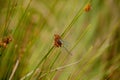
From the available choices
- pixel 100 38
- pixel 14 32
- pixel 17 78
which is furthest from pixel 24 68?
pixel 100 38

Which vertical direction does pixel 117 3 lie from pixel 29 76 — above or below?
above

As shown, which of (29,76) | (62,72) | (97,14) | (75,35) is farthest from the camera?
(97,14)

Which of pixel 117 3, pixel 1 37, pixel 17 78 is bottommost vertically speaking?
pixel 17 78

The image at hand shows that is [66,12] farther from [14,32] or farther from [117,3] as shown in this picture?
[14,32]

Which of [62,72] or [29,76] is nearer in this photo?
[29,76]

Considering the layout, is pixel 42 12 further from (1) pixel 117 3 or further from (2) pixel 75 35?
(1) pixel 117 3

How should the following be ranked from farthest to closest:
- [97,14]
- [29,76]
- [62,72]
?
1. [97,14]
2. [62,72]
3. [29,76]
